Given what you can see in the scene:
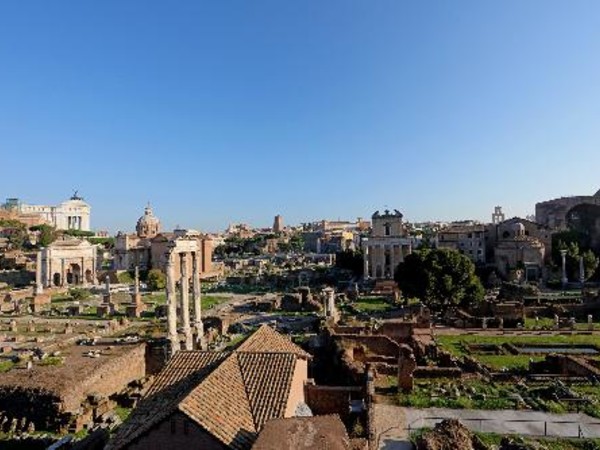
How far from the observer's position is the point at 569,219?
8550cm

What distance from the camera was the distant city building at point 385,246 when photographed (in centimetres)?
7375

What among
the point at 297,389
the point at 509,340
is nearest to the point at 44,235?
the point at 509,340

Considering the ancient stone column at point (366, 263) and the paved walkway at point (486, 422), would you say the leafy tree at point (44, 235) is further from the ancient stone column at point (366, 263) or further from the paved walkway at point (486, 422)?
the paved walkway at point (486, 422)

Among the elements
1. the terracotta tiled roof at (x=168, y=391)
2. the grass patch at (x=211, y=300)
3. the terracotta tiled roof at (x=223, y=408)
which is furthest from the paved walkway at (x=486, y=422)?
the grass patch at (x=211, y=300)

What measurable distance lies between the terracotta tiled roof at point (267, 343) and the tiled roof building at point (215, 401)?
24.6 inches

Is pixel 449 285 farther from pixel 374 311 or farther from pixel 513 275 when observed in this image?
pixel 513 275

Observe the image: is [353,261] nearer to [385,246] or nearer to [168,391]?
[385,246]

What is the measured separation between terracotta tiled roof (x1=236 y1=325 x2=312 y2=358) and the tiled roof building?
626mm

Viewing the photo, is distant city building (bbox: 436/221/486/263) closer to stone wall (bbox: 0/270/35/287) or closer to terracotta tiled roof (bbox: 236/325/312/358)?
stone wall (bbox: 0/270/35/287)

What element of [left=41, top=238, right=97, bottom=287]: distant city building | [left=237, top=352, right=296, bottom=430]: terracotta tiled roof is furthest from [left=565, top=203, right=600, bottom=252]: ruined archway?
[left=41, top=238, right=97, bottom=287]: distant city building

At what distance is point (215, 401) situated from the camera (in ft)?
39.1

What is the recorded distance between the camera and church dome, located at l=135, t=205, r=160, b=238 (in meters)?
120

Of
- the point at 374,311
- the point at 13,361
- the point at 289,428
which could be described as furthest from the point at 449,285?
the point at 289,428

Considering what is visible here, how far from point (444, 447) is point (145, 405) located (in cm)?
782
